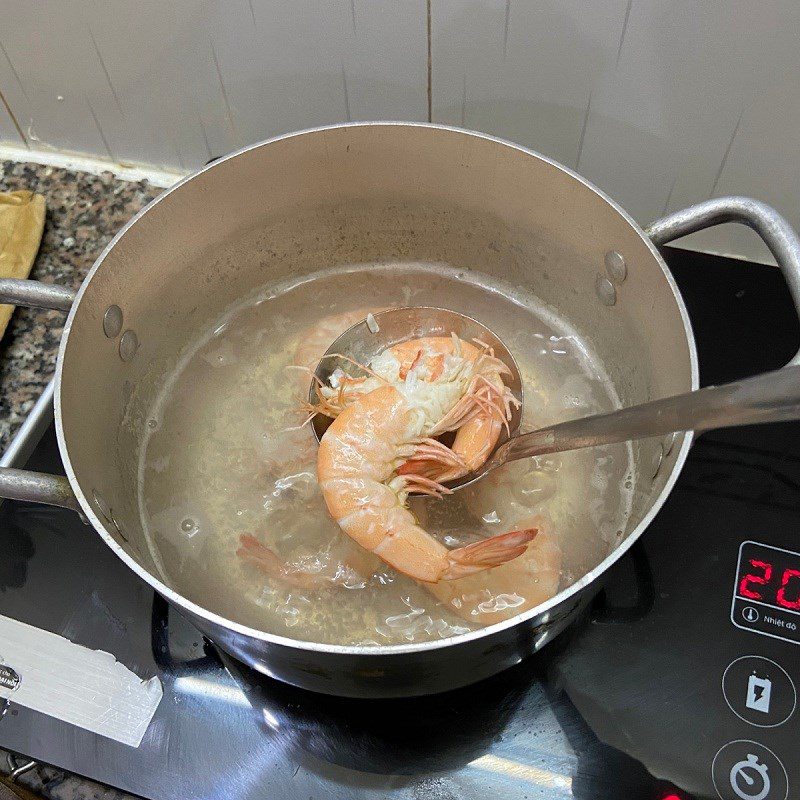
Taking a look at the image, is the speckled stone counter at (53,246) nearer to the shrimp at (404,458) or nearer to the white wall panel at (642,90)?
the shrimp at (404,458)

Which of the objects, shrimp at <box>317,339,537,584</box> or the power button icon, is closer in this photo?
the power button icon

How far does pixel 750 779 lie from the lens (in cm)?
72

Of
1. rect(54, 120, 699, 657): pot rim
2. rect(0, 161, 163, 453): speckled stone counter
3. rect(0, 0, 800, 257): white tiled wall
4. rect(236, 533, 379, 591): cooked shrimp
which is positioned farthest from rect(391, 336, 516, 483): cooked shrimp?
rect(0, 161, 163, 453): speckled stone counter

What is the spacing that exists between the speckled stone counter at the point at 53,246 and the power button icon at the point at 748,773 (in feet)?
3.15

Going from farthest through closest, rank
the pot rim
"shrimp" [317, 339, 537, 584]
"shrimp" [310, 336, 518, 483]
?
"shrimp" [310, 336, 518, 483]
"shrimp" [317, 339, 537, 584]
the pot rim

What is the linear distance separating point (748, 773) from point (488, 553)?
330 mm

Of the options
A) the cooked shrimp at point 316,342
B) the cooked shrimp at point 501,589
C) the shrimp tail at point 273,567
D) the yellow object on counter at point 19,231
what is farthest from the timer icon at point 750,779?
the yellow object on counter at point 19,231

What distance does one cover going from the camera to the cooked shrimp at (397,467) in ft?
2.67

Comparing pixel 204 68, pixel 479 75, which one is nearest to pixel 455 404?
pixel 479 75

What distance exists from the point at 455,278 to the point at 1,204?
0.75m

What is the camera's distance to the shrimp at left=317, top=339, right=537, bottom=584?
817mm

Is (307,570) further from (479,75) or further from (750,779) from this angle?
(479,75)

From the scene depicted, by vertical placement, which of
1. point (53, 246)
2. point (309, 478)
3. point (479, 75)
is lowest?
point (309, 478)

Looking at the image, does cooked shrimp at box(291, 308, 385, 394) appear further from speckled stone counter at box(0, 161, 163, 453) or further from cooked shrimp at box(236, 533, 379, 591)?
speckled stone counter at box(0, 161, 163, 453)
